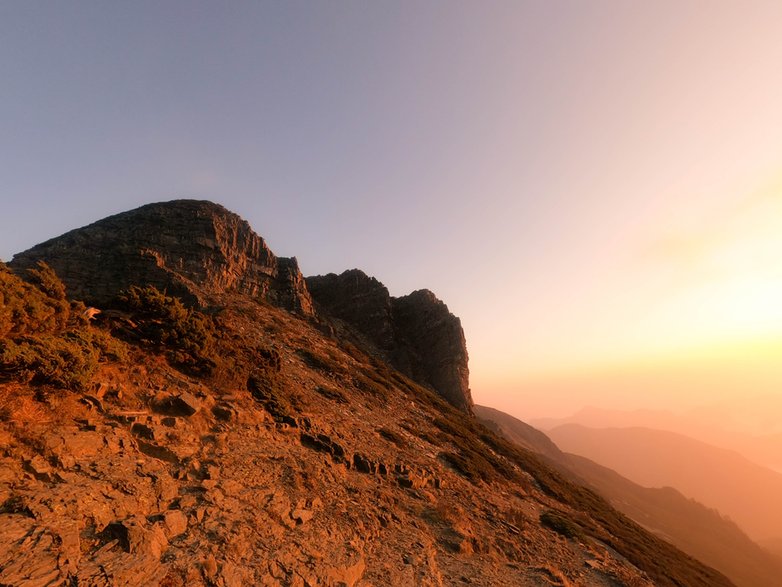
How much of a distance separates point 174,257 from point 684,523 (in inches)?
4569

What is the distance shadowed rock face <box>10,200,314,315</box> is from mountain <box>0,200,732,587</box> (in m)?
20.1

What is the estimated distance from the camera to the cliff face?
54.6 meters

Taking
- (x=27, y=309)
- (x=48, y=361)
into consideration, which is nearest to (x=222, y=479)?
(x=48, y=361)

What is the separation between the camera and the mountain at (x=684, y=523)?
61656 mm

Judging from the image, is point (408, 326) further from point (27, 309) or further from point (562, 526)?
point (27, 309)

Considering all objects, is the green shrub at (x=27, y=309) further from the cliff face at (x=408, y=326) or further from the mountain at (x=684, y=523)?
the mountain at (x=684, y=523)

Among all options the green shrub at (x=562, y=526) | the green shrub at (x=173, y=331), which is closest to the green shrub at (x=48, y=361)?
the green shrub at (x=173, y=331)

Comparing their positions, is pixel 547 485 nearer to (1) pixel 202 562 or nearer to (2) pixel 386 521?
(2) pixel 386 521

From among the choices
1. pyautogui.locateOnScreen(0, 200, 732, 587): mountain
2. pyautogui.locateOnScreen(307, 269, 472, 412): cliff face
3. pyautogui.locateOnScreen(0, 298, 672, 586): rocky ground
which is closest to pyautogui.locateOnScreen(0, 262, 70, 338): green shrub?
pyautogui.locateOnScreen(0, 200, 732, 587): mountain

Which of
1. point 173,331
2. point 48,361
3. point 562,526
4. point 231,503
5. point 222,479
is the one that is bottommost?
point 562,526

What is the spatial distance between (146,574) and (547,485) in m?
29.3

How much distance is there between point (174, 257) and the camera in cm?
3991

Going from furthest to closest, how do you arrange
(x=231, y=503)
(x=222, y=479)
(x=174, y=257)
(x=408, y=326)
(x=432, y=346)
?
(x=408, y=326) < (x=432, y=346) < (x=174, y=257) < (x=222, y=479) < (x=231, y=503)

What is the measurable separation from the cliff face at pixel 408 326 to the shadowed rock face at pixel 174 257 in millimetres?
9589
